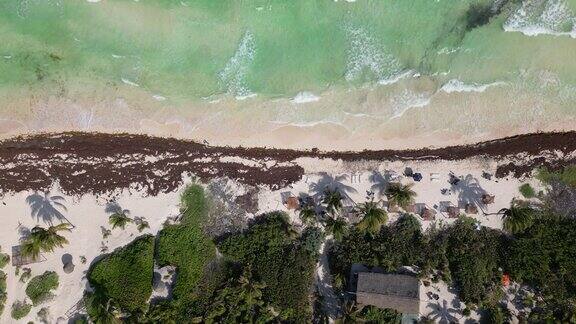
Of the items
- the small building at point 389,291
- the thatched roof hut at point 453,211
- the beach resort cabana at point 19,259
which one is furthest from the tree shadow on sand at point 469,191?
the beach resort cabana at point 19,259

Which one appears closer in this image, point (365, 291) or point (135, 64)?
point (365, 291)

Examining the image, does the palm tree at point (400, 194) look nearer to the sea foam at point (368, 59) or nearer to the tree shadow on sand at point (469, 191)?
the tree shadow on sand at point (469, 191)

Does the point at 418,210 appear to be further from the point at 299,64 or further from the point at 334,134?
the point at 299,64

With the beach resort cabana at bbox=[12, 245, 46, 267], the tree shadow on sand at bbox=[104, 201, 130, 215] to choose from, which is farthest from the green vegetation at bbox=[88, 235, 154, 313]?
the beach resort cabana at bbox=[12, 245, 46, 267]

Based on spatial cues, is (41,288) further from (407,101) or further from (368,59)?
(407,101)

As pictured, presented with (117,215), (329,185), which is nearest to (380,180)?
(329,185)

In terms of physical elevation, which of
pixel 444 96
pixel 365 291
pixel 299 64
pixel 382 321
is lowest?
pixel 382 321

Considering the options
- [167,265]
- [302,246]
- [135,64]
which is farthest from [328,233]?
[135,64]
